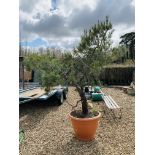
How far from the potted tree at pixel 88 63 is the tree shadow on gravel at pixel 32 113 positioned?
0.76 metres

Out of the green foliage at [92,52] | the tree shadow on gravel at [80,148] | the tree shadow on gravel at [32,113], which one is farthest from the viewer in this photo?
the tree shadow on gravel at [32,113]

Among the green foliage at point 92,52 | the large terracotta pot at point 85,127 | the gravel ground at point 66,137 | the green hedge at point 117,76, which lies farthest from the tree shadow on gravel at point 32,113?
the green hedge at point 117,76

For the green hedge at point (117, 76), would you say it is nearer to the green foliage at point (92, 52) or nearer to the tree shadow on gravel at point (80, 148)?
the green foliage at point (92, 52)

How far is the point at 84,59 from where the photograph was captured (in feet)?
7.68

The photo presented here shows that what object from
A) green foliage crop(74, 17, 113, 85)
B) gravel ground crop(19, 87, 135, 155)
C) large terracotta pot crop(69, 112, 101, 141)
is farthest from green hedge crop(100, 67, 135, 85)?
large terracotta pot crop(69, 112, 101, 141)

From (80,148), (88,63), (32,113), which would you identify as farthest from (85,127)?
(32,113)

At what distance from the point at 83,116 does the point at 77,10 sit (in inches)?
46.2

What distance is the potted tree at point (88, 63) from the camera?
215 cm

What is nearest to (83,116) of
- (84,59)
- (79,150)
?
(79,150)

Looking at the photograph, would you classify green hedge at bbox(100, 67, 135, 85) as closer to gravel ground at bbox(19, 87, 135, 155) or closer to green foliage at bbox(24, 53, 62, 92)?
gravel ground at bbox(19, 87, 135, 155)
